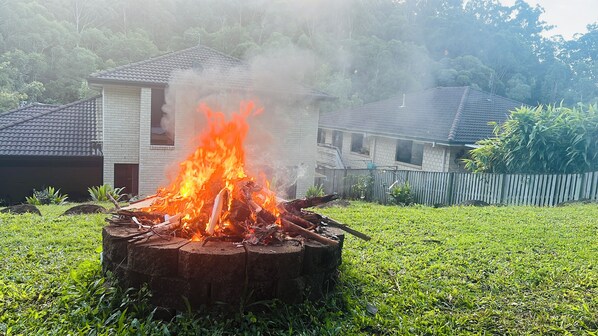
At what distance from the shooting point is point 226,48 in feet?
74.2

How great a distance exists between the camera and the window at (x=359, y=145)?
2338 centimetres

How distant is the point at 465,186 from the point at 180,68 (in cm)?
1074

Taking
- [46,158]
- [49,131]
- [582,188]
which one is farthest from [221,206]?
[49,131]

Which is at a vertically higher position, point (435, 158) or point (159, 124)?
point (159, 124)

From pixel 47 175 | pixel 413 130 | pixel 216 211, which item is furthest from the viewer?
pixel 413 130

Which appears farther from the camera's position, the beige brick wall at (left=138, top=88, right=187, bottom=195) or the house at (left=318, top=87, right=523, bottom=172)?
the house at (left=318, top=87, right=523, bottom=172)

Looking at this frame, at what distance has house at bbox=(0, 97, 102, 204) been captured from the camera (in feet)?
48.2

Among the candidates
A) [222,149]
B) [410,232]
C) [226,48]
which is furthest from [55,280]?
[226,48]

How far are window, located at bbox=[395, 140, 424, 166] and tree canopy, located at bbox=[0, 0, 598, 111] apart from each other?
4.21 meters

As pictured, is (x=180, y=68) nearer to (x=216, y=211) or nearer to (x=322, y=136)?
(x=322, y=136)

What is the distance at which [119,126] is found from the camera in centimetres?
1552

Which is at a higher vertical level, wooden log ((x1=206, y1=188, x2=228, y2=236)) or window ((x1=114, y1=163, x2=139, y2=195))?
wooden log ((x1=206, y1=188, x2=228, y2=236))

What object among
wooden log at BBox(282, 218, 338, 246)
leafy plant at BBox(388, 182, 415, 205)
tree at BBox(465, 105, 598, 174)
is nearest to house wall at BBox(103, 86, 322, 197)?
leafy plant at BBox(388, 182, 415, 205)

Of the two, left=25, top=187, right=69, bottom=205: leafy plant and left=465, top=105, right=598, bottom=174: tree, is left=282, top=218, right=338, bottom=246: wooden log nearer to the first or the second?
left=25, top=187, right=69, bottom=205: leafy plant
